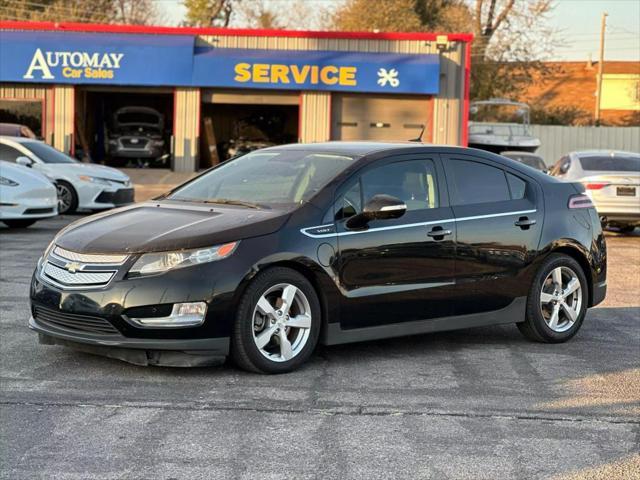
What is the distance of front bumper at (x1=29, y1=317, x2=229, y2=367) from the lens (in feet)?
19.8

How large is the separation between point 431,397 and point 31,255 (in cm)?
782

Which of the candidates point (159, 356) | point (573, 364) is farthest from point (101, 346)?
point (573, 364)

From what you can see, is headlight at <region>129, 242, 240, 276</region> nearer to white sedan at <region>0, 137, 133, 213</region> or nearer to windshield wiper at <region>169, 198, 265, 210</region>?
windshield wiper at <region>169, 198, 265, 210</region>

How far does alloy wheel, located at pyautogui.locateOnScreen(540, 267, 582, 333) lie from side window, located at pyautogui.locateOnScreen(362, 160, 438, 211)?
1.27 m

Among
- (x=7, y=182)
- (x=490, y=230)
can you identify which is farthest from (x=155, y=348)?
(x=7, y=182)

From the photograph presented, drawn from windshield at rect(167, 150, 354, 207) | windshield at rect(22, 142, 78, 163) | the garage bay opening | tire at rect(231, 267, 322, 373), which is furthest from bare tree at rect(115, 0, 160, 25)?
tire at rect(231, 267, 322, 373)

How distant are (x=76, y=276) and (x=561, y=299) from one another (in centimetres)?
378

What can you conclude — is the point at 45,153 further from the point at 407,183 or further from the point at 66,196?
the point at 407,183

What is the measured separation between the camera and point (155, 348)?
6051 mm

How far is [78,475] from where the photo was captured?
14.5 feet

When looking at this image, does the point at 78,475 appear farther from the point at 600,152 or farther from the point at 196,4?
the point at 196,4

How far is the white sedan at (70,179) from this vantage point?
60.6 ft

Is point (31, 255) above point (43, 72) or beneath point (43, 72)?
beneath

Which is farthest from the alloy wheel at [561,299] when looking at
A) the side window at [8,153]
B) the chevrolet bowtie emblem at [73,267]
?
the side window at [8,153]
